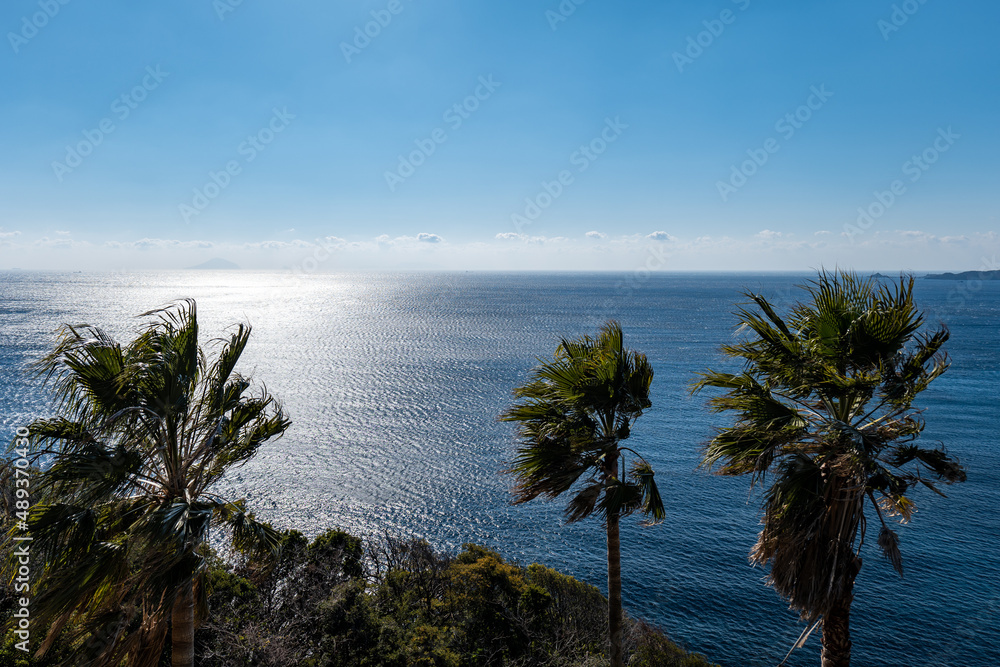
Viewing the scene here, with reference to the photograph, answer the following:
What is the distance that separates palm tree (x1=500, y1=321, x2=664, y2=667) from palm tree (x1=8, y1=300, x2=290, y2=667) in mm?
4451

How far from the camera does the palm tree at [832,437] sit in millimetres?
7598

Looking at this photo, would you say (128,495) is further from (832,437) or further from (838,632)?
(838,632)

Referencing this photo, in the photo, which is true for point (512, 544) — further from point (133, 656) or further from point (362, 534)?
point (133, 656)

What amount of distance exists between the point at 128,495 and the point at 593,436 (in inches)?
273

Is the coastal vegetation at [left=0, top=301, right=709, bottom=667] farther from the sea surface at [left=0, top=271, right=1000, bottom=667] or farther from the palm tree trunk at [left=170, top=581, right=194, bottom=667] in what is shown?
the sea surface at [left=0, top=271, right=1000, bottom=667]

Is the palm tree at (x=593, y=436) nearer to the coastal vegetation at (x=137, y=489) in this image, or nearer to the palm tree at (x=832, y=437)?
the coastal vegetation at (x=137, y=489)

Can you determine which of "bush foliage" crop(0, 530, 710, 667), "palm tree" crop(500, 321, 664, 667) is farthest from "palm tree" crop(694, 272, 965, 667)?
"bush foliage" crop(0, 530, 710, 667)

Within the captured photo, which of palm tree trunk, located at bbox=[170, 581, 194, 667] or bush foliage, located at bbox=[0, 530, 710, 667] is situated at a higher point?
palm tree trunk, located at bbox=[170, 581, 194, 667]

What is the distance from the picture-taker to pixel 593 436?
9391 mm

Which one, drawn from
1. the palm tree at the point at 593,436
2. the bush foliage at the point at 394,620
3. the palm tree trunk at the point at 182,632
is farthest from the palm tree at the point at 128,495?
the bush foliage at the point at 394,620

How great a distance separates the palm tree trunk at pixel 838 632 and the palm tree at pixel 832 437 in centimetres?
2

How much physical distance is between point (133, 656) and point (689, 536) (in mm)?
31041

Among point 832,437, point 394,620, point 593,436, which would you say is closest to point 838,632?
point 832,437

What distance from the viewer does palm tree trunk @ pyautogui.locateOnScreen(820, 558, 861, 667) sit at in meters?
7.86
